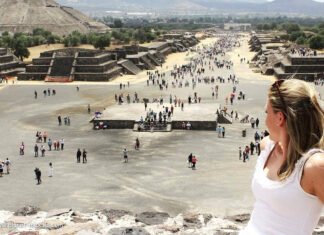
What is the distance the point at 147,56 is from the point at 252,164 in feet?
160

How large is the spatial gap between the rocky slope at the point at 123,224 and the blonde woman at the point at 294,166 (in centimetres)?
472

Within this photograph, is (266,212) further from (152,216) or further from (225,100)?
(225,100)

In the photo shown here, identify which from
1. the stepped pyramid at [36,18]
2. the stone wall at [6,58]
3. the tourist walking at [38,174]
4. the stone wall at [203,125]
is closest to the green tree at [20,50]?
the stone wall at [6,58]

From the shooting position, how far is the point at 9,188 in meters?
17.1

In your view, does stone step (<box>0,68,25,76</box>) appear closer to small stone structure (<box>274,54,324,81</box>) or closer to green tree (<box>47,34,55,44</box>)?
green tree (<box>47,34,55,44</box>)

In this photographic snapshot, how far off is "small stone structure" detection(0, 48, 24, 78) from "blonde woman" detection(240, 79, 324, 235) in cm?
5605

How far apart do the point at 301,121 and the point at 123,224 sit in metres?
6.91

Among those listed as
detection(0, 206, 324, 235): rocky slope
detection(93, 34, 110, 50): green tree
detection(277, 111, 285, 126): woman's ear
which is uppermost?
detection(277, 111, 285, 126): woman's ear

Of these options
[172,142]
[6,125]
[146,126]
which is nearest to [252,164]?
[172,142]

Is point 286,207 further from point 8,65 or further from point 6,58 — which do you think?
point 6,58

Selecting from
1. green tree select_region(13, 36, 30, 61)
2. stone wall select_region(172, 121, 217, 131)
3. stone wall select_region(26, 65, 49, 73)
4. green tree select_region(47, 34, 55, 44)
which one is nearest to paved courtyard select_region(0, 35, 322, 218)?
stone wall select_region(172, 121, 217, 131)

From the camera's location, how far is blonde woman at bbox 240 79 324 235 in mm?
2256

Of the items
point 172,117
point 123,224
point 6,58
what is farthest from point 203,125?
point 6,58

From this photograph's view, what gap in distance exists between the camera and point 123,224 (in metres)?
8.70
